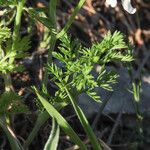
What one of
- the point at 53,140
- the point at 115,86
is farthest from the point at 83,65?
the point at 115,86

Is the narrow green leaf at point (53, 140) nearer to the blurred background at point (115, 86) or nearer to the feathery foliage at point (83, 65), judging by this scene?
the feathery foliage at point (83, 65)

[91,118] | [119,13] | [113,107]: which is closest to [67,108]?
[91,118]

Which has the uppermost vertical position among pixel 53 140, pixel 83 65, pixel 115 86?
pixel 83 65

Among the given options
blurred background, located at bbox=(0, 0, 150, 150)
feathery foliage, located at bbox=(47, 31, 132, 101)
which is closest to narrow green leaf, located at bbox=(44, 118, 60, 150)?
feathery foliage, located at bbox=(47, 31, 132, 101)

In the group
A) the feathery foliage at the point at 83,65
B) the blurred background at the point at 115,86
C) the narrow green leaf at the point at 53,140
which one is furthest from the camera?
the blurred background at the point at 115,86

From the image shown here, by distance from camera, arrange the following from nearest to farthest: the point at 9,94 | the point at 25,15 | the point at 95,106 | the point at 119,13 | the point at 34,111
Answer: the point at 9,94
the point at 34,111
the point at 95,106
the point at 25,15
the point at 119,13

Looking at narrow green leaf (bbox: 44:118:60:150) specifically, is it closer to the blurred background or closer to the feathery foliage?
the feathery foliage

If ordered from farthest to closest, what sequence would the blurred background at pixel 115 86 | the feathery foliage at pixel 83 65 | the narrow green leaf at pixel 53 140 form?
the blurred background at pixel 115 86 → the feathery foliage at pixel 83 65 → the narrow green leaf at pixel 53 140

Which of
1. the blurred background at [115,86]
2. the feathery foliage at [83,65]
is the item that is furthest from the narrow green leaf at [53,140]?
the blurred background at [115,86]

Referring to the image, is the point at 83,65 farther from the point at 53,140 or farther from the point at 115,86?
the point at 115,86

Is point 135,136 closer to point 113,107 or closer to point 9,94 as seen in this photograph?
point 113,107

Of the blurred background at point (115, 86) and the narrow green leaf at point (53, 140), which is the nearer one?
the narrow green leaf at point (53, 140)
